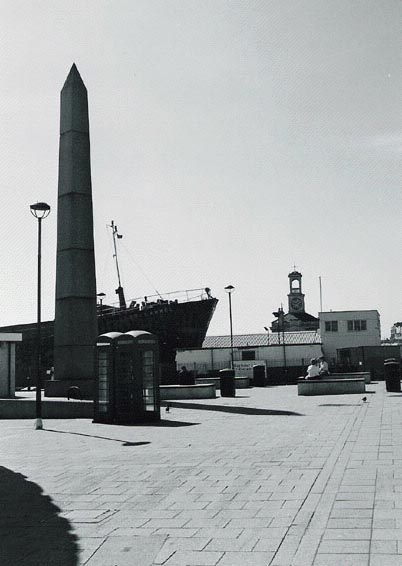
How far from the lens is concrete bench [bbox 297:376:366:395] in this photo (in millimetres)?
25078

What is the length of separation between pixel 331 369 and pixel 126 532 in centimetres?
3758

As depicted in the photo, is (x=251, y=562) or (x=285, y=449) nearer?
(x=251, y=562)

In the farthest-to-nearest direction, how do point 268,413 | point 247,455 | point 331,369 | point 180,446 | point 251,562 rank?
1. point 331,369
2. point 268,413
3. point 180,446
4. point 247,455
5. point 251,562

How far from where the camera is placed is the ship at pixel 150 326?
157 feet

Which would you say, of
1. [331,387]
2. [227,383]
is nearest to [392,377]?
[331,387]

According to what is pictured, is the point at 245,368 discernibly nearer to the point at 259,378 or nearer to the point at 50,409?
the point at 259,378

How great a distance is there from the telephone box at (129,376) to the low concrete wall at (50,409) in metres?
2.87

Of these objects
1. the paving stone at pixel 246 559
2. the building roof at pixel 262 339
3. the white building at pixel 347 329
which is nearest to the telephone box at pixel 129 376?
the paving stone at pixel 246 559

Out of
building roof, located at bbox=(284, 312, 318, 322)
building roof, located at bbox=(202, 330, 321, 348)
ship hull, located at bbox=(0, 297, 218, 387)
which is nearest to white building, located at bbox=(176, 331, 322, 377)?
ship hull, located at bbox=(0, 297, 218, 387)

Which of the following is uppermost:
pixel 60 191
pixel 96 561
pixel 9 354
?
pixel 60 191

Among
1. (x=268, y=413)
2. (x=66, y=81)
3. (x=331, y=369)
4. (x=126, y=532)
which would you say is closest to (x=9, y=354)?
(x=66, y=81)

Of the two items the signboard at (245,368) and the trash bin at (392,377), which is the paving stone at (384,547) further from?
the signboard at (245,368)

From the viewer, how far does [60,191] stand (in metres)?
25.2

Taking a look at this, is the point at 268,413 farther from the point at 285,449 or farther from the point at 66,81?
the point at 66,81
